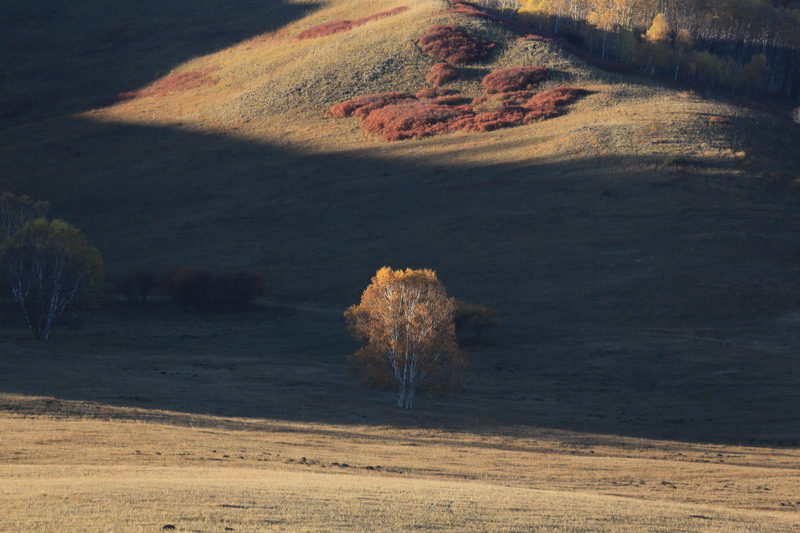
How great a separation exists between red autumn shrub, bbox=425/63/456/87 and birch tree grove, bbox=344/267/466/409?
6350 centimetres

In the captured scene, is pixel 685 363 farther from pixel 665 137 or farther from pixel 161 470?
pixel 665 137

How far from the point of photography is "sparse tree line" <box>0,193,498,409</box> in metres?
42.2

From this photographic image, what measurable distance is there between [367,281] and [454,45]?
2053 inches

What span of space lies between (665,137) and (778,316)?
31545mm

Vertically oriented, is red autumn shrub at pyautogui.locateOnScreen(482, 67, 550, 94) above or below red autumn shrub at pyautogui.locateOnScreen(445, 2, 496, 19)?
below

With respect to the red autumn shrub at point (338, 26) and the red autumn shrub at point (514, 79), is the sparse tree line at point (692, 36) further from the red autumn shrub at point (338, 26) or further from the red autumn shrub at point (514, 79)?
the red autumn shrub at point (514, 79)

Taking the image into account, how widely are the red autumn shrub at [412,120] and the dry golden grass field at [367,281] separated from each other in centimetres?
226

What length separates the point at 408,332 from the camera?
41.8 meters

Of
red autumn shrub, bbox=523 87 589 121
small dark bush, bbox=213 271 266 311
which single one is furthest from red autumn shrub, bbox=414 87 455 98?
small dark bush, bbox=213 271 266 311

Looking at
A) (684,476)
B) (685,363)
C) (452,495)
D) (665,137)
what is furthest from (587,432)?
(665,137)

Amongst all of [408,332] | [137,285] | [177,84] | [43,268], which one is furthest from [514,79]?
[408,332]

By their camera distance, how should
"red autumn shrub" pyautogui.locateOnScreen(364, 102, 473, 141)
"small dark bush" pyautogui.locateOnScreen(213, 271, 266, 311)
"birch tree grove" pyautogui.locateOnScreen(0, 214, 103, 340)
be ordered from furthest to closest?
"red autumn shrub" pyautogui.locateOnScreen(364, 102, 473, 141), "small dark bush" pyautogui.locateOnScreen(213, 271, 266, 311), "birch tree grove" pyautogui.locateOnScreen(0, 214, 103, 340)

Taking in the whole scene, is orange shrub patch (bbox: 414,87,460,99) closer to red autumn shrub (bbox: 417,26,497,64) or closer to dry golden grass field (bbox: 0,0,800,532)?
dry golden grass field (bbox: 0,0,800,532)

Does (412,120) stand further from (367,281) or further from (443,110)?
(367,281)
